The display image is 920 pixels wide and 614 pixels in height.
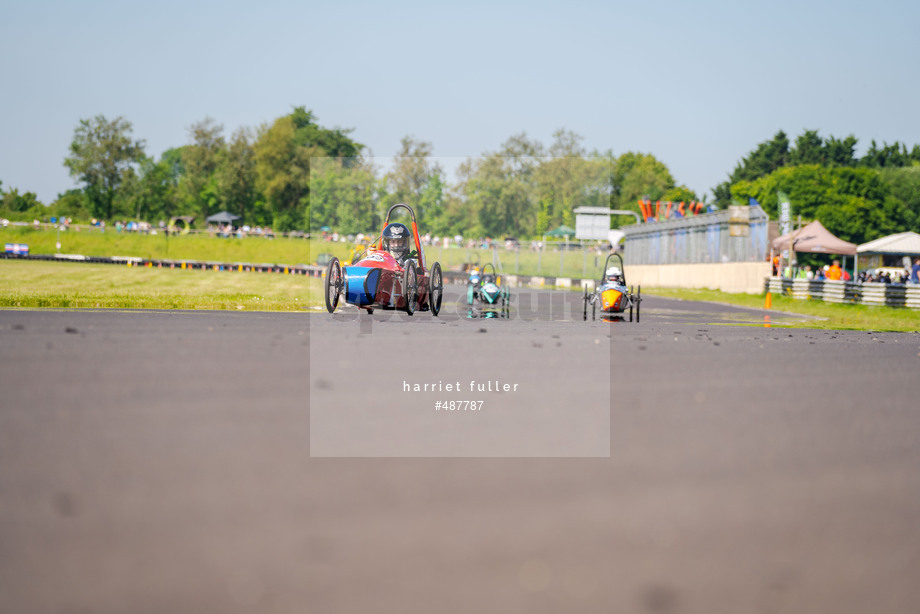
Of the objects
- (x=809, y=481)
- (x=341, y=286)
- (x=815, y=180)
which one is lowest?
(x=809, y=481)

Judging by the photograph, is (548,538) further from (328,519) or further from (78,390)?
(78,390)

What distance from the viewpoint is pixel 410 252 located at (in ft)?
44.1

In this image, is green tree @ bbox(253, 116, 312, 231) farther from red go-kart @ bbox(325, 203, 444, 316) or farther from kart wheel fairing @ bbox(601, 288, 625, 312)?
red go-kart @ bbox(325, 203, 444, 316)

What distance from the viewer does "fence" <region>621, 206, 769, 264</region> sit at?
172 feet

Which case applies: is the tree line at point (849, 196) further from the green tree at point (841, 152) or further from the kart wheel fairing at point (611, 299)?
the kart wheel fairing at point (611, 299)

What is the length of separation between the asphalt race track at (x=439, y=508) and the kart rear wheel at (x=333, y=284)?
3.54m

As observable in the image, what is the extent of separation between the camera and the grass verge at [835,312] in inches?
Answer: 995

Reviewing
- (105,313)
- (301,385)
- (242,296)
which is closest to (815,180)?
(242,296)

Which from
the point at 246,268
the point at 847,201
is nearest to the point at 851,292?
the point at 246,268

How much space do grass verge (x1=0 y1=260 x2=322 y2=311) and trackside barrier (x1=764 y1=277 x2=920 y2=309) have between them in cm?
2069

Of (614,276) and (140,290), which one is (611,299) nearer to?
(614,276)

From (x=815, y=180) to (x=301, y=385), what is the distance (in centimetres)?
10004

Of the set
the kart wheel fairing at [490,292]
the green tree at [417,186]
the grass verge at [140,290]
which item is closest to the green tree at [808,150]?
the grass verge at [140,290]

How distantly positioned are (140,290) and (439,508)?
2881 cm
